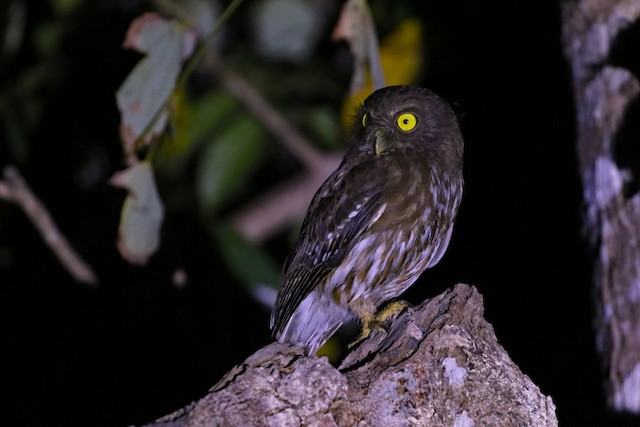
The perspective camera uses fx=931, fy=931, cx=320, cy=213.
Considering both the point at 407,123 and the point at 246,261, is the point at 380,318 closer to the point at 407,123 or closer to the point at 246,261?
the point at 407,123

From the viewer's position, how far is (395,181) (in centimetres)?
443

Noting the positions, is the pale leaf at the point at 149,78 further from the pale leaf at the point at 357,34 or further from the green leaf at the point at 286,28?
the green leaf at the point at 286,28

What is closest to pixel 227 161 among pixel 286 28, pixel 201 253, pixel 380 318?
pixel 201 253

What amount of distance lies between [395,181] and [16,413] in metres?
3.40

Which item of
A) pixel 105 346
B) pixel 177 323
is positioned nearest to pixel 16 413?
pixel 105 346

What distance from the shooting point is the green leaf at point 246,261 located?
5.77m

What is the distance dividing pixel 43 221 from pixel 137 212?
1632 millimetres

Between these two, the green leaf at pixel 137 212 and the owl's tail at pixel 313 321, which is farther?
the owl's tail at pixel 313 321

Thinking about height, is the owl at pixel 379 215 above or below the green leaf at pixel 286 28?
below

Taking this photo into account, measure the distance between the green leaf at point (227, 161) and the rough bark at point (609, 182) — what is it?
2.37m

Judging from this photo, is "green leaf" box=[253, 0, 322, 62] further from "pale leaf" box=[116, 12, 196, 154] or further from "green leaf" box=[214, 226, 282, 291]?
"pale leaf" box=[116, 12, 196, 154]

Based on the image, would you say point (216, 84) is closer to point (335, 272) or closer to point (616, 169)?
point (335, 272)

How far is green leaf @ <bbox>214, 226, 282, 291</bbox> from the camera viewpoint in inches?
227

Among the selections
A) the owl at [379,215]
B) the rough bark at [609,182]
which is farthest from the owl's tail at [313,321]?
the rough bark at [609,182]
